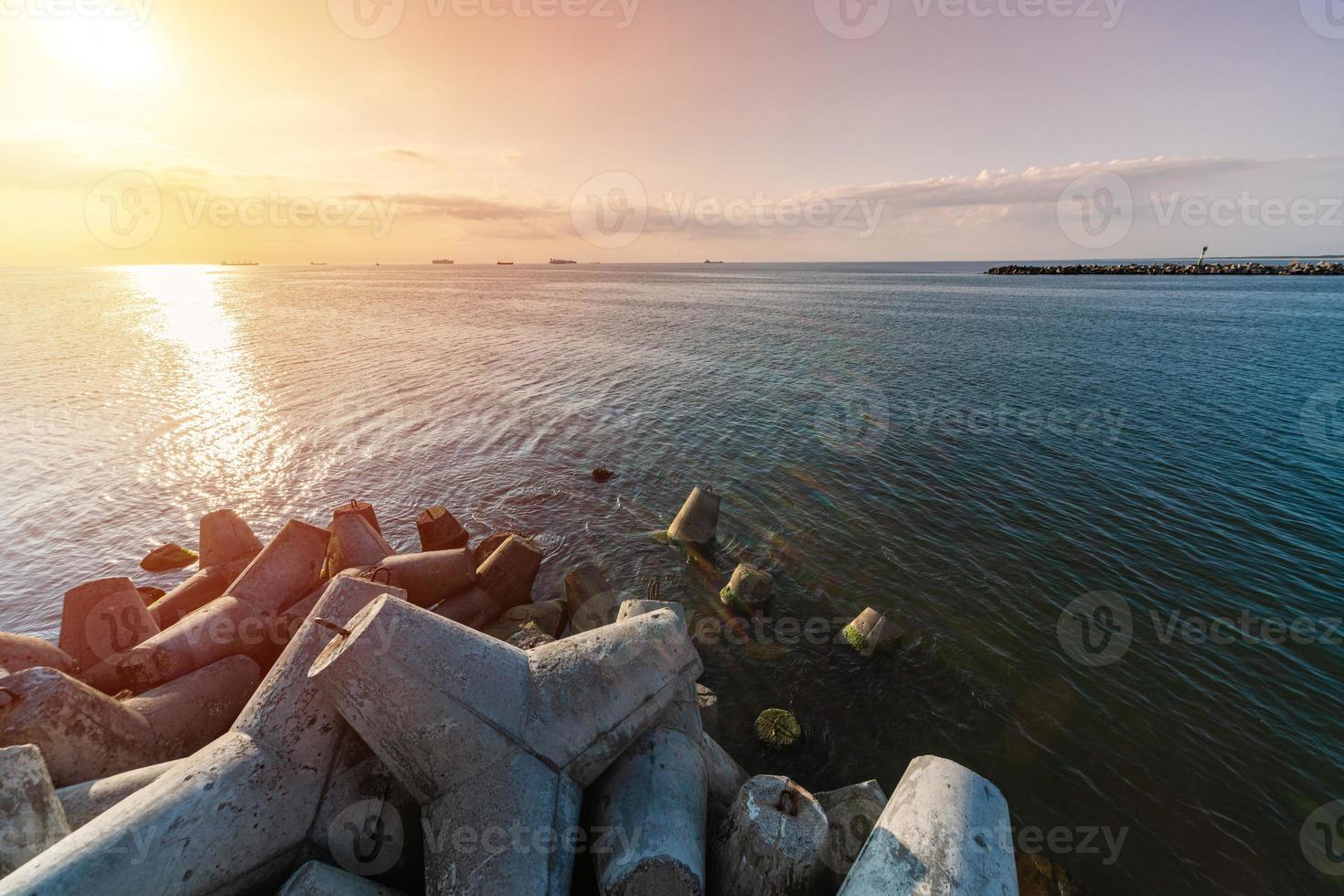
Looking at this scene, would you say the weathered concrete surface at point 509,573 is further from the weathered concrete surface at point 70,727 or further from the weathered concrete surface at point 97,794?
the weathered concrete surface at point 97,794

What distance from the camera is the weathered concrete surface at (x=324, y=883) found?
13.7 feet

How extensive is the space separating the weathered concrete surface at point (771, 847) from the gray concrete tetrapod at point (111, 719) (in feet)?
24.6

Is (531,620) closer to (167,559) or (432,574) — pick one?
(432,574)

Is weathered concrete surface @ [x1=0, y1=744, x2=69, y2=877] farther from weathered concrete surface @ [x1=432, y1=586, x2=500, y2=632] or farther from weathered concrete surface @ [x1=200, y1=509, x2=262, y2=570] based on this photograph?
weathered concrete surface @ [x1=200, y1=509, x2=262, y2=570]

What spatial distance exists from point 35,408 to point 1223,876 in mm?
44552

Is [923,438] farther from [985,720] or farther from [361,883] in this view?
[361,883]

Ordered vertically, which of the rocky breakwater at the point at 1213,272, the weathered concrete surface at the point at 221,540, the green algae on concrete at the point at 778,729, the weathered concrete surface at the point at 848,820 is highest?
the rocky breakwater at the point at 1213,272

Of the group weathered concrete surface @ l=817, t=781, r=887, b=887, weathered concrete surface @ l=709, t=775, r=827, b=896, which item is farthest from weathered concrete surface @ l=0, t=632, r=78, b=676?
weathered concrete surface @ l=817, t=781, r=887, b=887

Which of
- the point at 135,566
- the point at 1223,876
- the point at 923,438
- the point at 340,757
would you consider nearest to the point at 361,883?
the point at 340,757

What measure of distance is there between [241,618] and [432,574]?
10.3 feet

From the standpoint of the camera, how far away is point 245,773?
4.82 meters

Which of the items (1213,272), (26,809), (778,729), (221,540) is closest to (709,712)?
(778,729)

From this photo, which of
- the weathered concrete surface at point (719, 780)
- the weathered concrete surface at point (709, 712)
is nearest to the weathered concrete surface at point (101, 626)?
the weathered concrete surface at point (719, 780)

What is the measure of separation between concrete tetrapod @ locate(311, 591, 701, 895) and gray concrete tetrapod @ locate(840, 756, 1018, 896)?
287 centimetres
